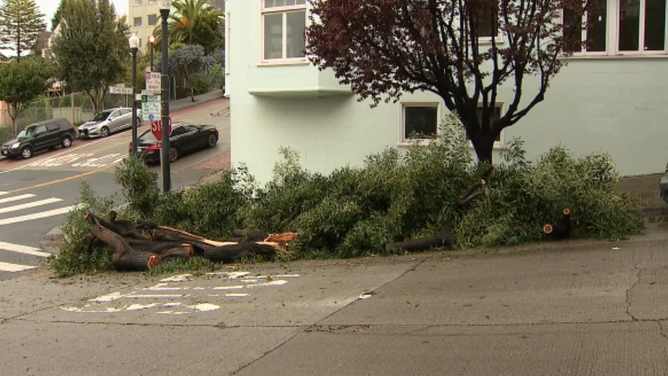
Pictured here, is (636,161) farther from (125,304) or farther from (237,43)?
(125,304)

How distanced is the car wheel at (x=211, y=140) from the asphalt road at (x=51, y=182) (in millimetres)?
355

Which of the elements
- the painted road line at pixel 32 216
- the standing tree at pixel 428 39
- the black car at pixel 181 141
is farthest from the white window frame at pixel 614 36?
the black car at pixel 181 141

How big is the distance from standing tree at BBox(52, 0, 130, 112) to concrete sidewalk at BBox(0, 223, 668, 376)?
31.4m

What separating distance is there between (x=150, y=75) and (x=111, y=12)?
86.9ft

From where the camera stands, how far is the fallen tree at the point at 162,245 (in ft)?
36.2

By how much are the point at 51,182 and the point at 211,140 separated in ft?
25.3

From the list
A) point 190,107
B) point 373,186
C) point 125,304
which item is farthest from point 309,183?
point 190,107

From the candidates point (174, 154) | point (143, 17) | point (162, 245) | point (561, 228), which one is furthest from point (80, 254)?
point (143, 17)

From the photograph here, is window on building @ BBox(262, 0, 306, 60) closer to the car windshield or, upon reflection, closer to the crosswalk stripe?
the crosswalk stripe

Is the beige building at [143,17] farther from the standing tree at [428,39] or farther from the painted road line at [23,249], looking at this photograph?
the standing tree at [428,39]

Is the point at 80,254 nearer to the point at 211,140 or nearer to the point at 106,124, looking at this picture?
the point at 211,140

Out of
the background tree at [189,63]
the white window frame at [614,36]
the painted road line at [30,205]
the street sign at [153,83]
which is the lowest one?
the painted road line at [30,205]

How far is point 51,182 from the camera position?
25.0 m

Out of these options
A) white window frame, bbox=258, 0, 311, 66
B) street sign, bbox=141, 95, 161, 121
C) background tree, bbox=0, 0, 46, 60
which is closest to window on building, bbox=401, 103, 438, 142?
white window frame, bbox=258, 0, 311, 66
